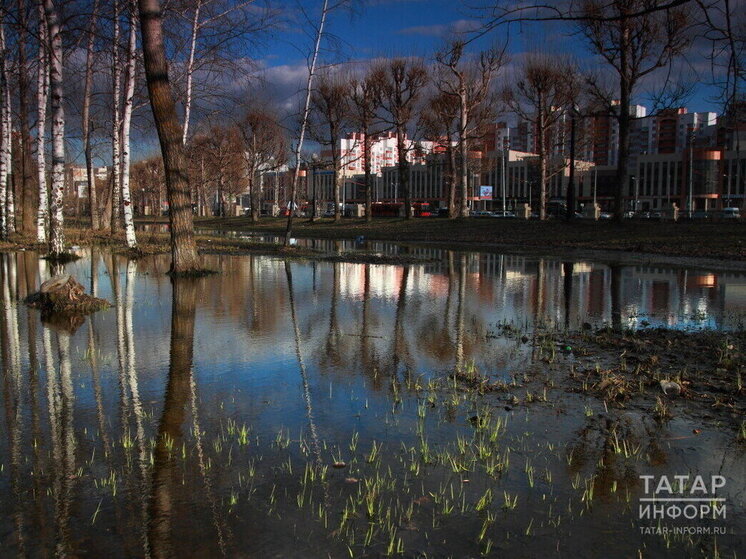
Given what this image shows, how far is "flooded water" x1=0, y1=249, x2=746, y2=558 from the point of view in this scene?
331cm

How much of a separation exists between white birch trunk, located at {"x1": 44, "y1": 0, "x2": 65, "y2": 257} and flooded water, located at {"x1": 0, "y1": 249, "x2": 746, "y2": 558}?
10292 mm

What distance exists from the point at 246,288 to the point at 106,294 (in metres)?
2.63

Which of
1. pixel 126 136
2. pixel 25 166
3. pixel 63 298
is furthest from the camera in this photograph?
pixel 25 166

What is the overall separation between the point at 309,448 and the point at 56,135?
16104 mm

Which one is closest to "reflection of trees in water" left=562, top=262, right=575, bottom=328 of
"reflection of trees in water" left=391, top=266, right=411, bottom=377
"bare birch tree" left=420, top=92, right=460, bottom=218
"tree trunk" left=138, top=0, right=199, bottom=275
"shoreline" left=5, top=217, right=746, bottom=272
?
"shoreline" left=5, top=217, right=746, bottom=272

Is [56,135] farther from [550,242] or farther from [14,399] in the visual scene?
[550,242]

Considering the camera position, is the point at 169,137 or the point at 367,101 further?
the point at 367,101

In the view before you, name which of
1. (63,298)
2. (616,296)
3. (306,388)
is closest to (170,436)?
(306,388)

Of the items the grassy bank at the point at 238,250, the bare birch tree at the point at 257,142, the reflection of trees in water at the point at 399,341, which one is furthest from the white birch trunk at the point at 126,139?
the bare birch tree at the point at 257,142

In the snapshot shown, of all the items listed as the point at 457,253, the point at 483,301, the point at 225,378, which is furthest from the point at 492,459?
the point at 457,253

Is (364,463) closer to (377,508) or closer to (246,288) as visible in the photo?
(377,508)

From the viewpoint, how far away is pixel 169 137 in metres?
14.2

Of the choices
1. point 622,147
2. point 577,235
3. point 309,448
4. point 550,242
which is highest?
point 622,147

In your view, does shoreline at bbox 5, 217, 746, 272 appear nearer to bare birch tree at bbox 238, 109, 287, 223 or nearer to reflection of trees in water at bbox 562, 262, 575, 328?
reflection of trees in water at bbox 562, 262, 575, 328
